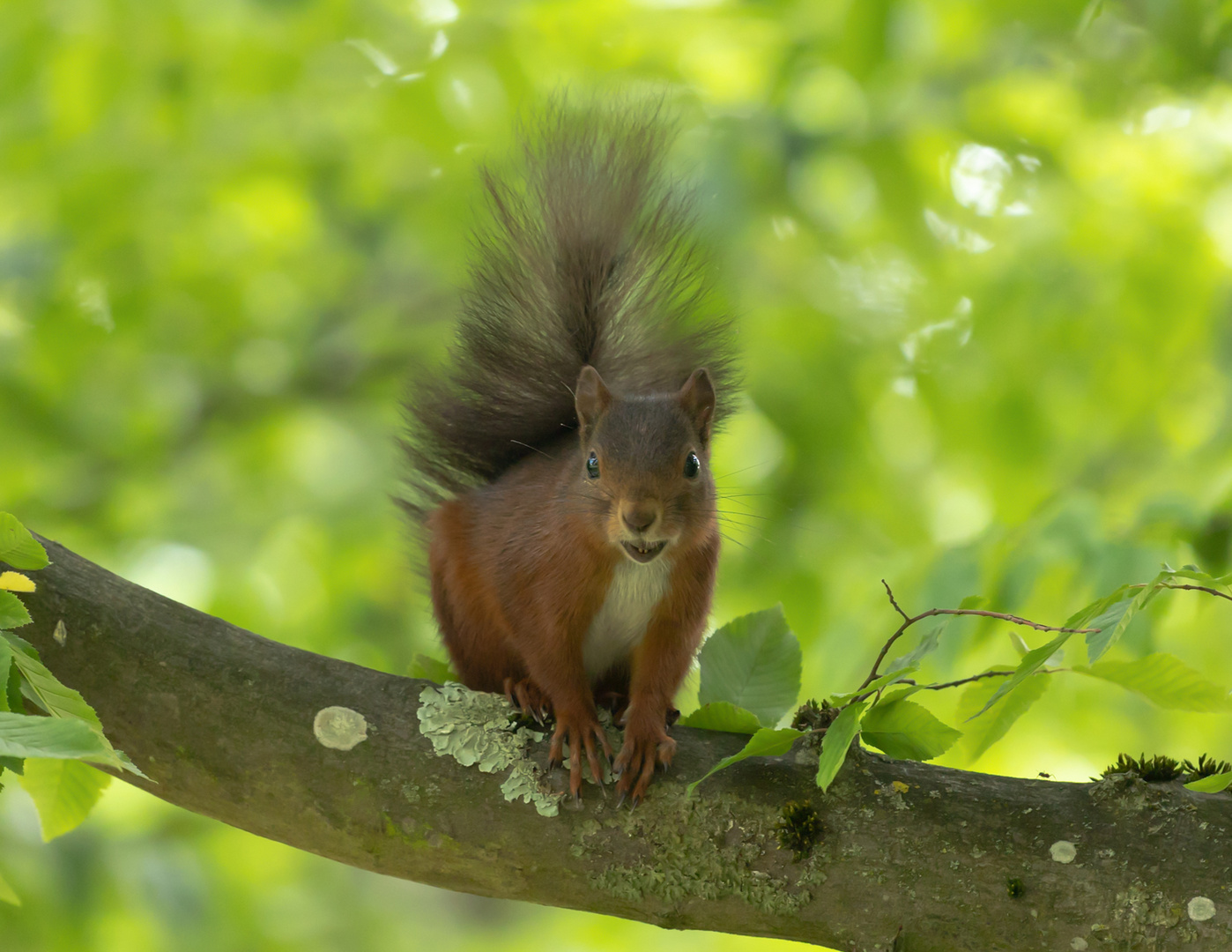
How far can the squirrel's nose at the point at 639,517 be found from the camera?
2.05 metres

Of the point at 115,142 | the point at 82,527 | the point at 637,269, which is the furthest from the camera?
the point at 82,527

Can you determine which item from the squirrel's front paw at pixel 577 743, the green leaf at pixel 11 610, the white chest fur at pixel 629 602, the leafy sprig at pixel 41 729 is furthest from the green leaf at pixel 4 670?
the white chest fur at pixel 629 602

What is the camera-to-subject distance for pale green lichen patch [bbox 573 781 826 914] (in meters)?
1.59

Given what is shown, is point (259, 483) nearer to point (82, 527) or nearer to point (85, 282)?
point (82, 527)

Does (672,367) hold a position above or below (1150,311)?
below

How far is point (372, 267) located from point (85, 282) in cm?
150

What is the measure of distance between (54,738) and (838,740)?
→ 926 mm

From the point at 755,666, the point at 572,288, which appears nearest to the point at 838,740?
the point at 755,666

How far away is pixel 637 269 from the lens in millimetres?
2566

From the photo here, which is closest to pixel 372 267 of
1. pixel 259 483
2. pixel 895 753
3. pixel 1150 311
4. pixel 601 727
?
pixel 259 483

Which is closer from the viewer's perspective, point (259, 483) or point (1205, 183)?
point (1205, 183)

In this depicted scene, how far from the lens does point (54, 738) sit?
0.96 metres

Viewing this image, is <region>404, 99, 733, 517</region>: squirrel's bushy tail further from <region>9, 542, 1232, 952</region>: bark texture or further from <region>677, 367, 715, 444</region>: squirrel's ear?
<region>9, 542, 1232, 952</region>: bark texture

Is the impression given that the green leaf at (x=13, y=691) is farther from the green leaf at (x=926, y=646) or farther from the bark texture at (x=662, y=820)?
the green leaf at (x=926, y=646)
